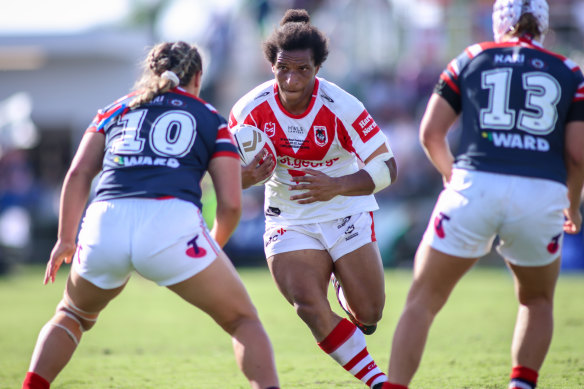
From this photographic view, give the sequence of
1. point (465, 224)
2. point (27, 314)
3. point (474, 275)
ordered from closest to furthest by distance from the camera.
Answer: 1. point (465, 224)
2. point (27, 314)
3. point (474, 275)

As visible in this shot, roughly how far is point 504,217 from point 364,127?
146 cm

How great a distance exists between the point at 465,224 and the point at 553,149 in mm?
617

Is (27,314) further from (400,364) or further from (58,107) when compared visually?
(58,107)

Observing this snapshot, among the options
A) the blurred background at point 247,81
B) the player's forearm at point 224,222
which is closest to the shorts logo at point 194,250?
the player's forearm at point 224,222

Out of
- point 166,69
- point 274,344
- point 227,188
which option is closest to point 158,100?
point 166,69

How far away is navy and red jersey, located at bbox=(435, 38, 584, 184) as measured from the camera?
3963mm

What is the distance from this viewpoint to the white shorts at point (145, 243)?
3879 mm

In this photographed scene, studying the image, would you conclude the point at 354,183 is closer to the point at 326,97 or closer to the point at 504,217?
the point at 326,97

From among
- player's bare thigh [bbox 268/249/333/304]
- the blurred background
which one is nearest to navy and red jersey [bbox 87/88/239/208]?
player's bare thigh [bbox 268/249/333/304]

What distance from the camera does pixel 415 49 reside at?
21.3m

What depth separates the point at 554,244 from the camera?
399 cm

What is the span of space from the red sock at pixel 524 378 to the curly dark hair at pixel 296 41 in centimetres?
238

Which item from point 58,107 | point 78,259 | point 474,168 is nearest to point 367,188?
point 474,168

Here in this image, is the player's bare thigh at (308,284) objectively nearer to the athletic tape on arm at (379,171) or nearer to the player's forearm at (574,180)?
the athletic tape on arm at (379,171)
